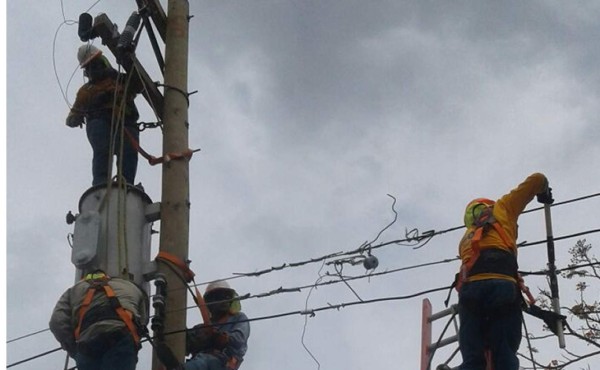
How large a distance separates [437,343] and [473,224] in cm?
93

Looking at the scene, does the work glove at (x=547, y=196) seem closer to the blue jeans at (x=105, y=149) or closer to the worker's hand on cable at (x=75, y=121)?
the blue jeans at (x=105, y=149)

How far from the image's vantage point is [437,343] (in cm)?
663

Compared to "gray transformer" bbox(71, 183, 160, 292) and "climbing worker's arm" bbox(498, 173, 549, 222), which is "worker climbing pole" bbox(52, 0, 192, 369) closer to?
"gray transformer" bbox(71, 183, 160, 292)

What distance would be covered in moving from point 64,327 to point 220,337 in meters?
1.30

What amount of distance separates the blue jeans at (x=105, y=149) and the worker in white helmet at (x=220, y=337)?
1.17m

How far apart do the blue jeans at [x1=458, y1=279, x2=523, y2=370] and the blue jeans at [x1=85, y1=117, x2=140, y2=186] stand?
2645mm

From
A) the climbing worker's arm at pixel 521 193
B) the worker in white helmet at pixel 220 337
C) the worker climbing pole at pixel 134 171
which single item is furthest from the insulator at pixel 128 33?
the climbing worker's arm at pixel 521 193

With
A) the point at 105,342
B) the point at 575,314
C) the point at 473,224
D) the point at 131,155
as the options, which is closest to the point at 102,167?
the point at 131,155

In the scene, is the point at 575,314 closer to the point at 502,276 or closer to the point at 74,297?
the point at 502,276

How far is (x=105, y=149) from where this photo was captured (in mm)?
6836

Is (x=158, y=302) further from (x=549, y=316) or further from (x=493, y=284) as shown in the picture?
(x=549, y=316)

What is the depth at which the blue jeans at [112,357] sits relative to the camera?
534cm

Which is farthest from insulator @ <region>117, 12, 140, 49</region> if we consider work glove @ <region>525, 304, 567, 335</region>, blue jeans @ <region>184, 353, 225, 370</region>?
work glove @ <region>525, 304, 567, 335</region>

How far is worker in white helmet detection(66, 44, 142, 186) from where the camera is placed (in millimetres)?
6785
